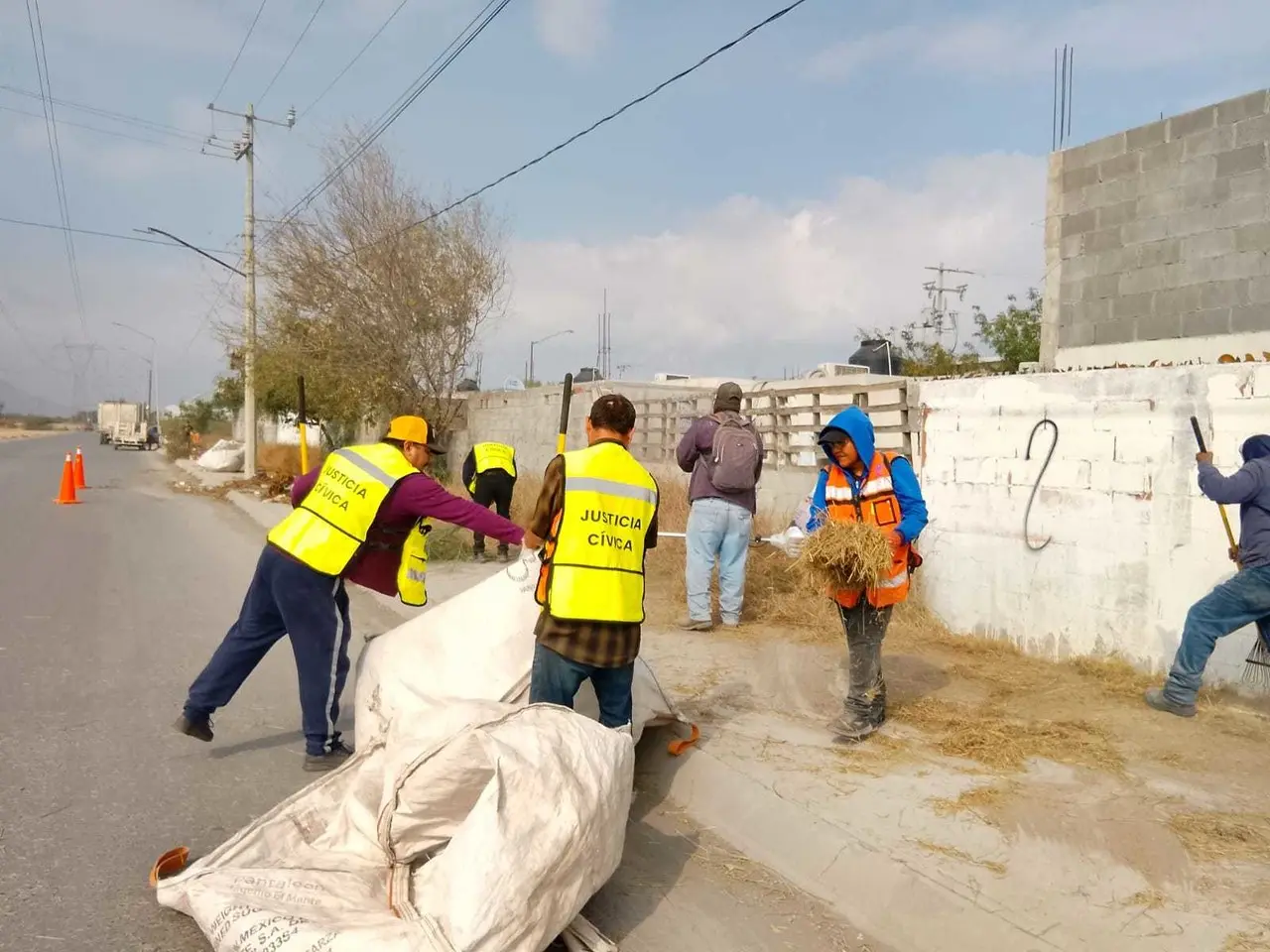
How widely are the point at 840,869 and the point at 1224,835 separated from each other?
59.5 inches

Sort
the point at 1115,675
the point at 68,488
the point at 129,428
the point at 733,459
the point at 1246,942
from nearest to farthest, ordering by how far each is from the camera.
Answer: the point at 1246,942 → the point at 1115,675 → the point at 733,459 → the point at 68,488 → the point at 129,428

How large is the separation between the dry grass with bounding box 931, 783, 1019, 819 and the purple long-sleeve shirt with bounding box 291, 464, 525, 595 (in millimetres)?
2146

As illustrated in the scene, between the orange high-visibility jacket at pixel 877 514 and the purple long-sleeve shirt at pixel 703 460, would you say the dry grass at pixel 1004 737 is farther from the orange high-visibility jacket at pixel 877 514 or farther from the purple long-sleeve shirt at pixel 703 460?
the purple long-sleeve shirt at pixel 703 460

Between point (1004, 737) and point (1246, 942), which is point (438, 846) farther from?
point (1004, 737)

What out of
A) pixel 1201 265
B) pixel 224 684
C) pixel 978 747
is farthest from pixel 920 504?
pixel 1201 265

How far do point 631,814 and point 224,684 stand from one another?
2.12 metres

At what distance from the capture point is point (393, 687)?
409 centimetres

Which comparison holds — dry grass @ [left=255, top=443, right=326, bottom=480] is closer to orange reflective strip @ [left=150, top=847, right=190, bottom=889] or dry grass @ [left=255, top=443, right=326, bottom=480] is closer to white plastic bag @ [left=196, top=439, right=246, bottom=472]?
white plastic bag @ [left=196, top=439, right=246, bottom=472]

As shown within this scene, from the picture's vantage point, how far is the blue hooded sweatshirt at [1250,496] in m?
5.03

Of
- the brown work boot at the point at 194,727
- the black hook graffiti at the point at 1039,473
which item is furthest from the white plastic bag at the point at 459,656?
the black hook graffiti at the point at 1039,473

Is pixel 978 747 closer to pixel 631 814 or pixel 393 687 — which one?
pixel 631 814

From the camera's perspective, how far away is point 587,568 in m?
3.87

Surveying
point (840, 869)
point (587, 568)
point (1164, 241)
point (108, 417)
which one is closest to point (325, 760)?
point (587, 568)

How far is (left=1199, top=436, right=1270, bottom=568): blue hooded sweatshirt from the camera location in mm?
5027
